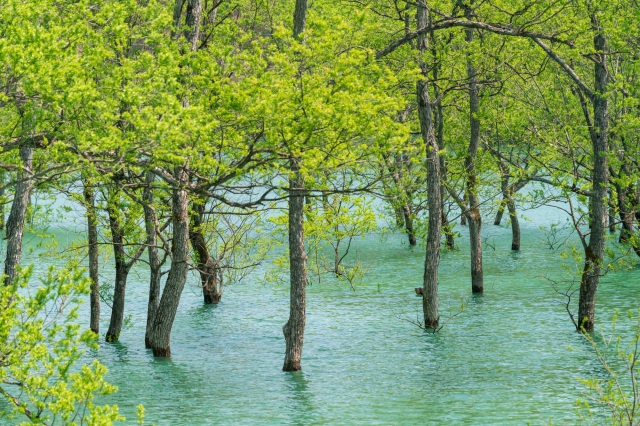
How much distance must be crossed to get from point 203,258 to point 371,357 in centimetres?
771

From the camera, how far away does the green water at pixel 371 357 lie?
1936cm

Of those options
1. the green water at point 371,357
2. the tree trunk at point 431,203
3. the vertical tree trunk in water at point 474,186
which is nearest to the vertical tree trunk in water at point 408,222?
the green water at point 371,357

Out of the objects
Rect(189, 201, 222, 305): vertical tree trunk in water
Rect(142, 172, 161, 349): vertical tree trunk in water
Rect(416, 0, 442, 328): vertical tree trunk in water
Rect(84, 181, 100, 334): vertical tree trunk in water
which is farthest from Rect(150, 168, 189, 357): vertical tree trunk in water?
Rect(416, 0, 442, 328): vertical tree trunk in water

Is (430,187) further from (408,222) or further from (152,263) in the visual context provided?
(408,222)

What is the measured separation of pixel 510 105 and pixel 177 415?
17888 mm

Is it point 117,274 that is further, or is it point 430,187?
point 430,187

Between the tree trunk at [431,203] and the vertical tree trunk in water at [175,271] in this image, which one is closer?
the vertical tree trunk in water at [175,271]

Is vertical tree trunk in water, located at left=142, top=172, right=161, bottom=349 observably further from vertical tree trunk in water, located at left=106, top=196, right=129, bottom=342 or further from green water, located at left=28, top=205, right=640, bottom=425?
green water, located at left=28, top=205, right=640, bottom=425

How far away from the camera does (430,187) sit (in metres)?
25.9

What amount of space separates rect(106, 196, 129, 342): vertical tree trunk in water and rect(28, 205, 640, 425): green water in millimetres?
489

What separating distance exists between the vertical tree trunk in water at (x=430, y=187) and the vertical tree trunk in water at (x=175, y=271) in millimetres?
6371

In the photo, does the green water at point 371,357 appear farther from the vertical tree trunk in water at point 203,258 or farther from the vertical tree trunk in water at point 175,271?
the vertical tree trunk in water at point 175,271

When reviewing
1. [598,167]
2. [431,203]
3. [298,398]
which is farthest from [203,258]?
[598,167]

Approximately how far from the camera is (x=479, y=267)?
32.6 meters
